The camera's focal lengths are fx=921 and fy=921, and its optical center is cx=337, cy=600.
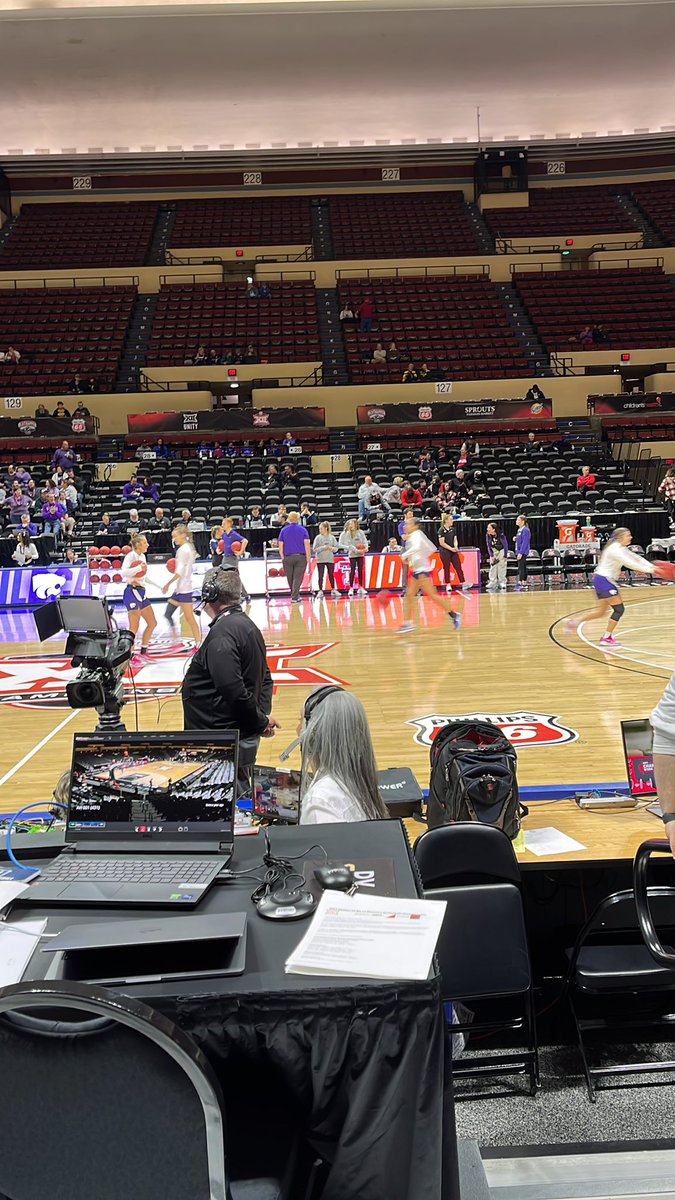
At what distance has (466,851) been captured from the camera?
2982 mm

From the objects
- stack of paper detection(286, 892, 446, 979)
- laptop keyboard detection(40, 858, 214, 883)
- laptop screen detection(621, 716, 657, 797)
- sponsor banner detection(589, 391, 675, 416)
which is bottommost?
laptop screen detection(621, 716, 657, 797)

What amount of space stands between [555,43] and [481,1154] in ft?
85.2

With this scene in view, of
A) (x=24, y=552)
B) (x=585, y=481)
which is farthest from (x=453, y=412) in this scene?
(x=24, y=552)

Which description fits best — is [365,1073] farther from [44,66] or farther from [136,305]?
[136,305]

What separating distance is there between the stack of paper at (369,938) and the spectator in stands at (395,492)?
1670 centimetres

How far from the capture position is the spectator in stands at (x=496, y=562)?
15.7m

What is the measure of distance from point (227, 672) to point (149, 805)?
6.69 feet

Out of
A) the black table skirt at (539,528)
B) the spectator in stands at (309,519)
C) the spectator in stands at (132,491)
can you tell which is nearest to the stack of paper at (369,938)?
the black table skirt at (539,528)

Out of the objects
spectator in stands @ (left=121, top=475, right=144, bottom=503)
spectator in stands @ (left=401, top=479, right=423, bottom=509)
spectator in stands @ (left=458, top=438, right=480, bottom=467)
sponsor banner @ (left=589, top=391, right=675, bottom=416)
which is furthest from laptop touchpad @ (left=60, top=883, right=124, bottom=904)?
sponsor banner @ (left=589, top=391, right=675, bottom=416)

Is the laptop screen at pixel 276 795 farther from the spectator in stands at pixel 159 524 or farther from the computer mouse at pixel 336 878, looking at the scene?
the spectator in stands at pixel 159 524

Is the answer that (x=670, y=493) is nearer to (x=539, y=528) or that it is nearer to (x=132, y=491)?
(x=539, y=528)

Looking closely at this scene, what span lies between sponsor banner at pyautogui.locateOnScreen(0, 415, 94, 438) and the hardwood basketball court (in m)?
10.8

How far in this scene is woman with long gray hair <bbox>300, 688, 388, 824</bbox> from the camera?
9.57ft

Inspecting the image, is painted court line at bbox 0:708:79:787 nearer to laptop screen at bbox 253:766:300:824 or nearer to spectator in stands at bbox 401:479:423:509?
laptop screen at bbox 253:766:300:824
